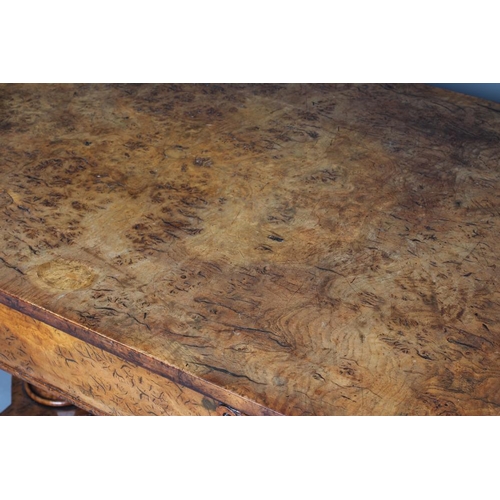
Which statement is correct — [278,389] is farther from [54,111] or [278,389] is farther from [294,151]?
[54,111]

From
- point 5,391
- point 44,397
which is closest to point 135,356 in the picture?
point 44,397

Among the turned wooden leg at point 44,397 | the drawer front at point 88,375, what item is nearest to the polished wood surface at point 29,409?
the turned wooden leg at point 44,397

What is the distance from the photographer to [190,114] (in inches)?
63.6

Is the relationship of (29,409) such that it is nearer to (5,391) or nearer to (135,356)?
(5,391)

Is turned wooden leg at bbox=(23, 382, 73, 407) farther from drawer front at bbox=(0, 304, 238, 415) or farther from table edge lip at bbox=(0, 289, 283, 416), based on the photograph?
table edge lip at bbox=(0, 289, 283, 416)

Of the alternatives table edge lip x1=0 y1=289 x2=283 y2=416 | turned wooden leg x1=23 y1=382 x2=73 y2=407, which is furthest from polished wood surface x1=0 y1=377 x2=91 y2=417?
table edge lip x1=0 y1=289 x2=283 y2=416

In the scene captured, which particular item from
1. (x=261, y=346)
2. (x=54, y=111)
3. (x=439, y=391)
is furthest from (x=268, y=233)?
(x=54, y=111)

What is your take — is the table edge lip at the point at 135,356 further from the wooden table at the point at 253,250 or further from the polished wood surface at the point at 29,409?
the polished wood surface at the point at 29,409

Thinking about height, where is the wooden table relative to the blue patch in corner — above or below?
above

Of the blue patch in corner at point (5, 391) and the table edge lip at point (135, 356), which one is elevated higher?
the table edge lip at point (135, 356)

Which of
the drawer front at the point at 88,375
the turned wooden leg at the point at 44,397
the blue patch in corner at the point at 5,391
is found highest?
the drawer front at the point at 88,375

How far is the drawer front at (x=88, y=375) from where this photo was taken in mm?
1101

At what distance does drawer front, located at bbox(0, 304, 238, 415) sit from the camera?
1.10 m

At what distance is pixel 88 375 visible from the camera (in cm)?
119
